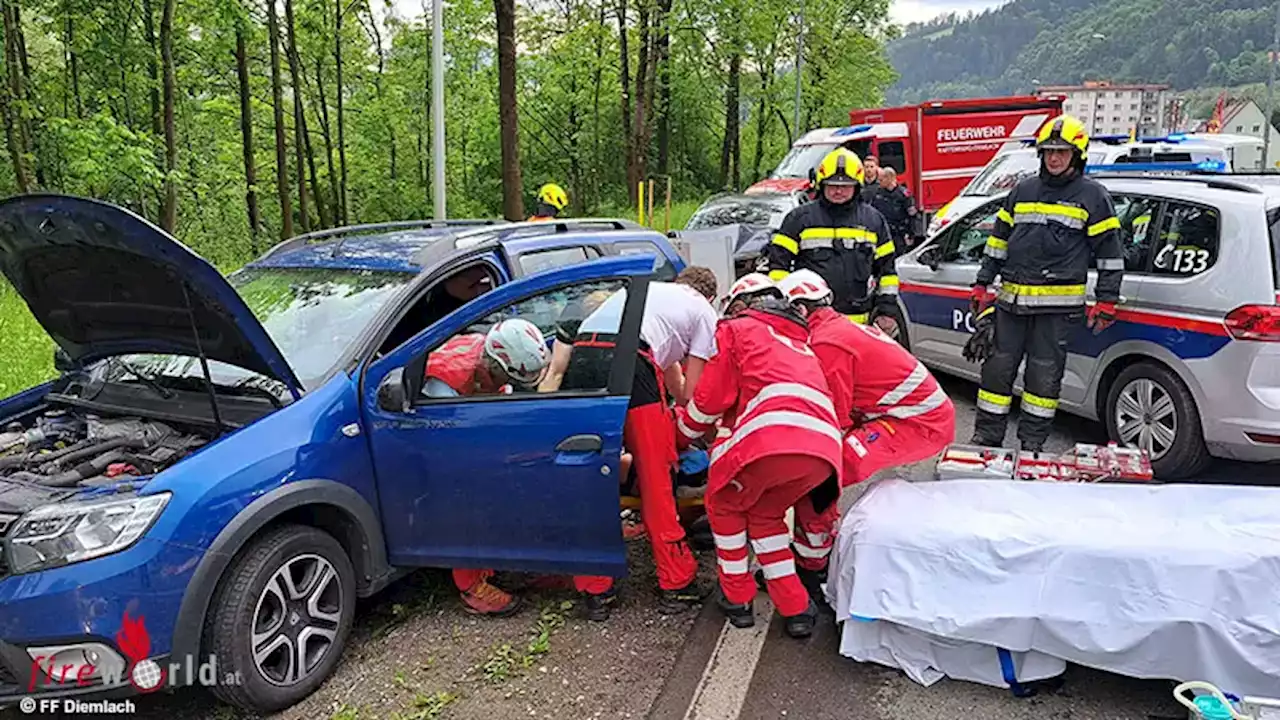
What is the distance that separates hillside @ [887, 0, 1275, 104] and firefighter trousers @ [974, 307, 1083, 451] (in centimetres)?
8871

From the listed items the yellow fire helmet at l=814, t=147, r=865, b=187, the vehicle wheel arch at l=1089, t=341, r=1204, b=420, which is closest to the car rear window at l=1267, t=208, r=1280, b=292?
the vehicle wheel arch at l=1089, t=341, r=1204, b=420

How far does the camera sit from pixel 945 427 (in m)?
3.85

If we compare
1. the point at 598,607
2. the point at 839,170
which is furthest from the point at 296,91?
the point at 598,607

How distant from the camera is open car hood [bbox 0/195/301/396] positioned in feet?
10.2

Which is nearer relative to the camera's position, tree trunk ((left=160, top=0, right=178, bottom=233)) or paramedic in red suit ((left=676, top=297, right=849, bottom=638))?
paramedic in red suit ((left=676, top=297, right=849, bottom=638))

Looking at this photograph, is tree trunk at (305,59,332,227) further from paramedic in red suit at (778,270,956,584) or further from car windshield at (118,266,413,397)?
paramedic in red suit at (778,270,956,584)

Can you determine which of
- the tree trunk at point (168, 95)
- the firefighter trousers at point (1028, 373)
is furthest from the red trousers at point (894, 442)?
the tree trunk at point (168, 95)

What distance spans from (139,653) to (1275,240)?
17.8 feet

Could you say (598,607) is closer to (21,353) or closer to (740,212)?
(21,353)

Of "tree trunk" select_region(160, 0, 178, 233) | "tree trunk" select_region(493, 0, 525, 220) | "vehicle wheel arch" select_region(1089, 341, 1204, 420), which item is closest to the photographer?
"vehicle wheel arch" select_region(1089, 341, 1204, 420)

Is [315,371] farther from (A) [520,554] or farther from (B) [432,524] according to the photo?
(A) [520,554]

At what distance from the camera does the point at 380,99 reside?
29.1 metres

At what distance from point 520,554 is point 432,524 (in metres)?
0.38

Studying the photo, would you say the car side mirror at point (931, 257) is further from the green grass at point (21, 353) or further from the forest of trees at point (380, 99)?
the forest of trees at point (380, 99)
